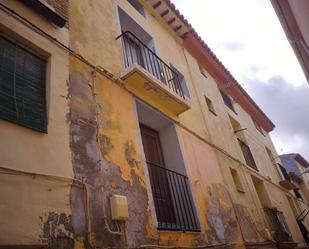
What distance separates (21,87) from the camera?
3.49 metres

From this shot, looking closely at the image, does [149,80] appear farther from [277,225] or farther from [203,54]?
[277,225]

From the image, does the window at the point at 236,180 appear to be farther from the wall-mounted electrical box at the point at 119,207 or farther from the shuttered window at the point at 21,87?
the shuttered window at the point at 21,87

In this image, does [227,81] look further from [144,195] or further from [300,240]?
[144,195]

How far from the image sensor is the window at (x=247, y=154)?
11.7m

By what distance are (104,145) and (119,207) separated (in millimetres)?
945

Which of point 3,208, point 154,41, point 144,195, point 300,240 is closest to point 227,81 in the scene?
point 154,41

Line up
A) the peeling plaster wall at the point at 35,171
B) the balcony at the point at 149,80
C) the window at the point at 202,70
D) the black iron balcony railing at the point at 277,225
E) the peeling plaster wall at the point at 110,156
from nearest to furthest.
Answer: the peeling plaster wall at the point at 35,171 → the peeling plaster wall at the point at 110,156 → the balcony at the point at 149,80 → the black iron balcony railing at the point at 277,225 → the window at the point at 202,70

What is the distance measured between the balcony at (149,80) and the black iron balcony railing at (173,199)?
1502mm

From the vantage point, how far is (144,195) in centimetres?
447

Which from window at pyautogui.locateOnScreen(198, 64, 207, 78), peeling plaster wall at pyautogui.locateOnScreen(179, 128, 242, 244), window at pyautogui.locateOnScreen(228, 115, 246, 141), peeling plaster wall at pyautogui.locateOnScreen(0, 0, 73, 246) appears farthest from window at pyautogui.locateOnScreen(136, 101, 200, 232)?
window at pyautogui.locateOnScreen(228, 115, 246, 141)

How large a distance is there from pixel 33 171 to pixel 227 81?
11879 mm

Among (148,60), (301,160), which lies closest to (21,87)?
A: (148,60)

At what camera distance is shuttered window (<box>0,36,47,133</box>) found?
3219 millimetres

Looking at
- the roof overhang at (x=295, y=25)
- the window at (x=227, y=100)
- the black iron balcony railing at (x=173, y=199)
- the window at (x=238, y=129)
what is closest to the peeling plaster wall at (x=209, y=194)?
the black iron balcony railing at (x=173, y=199)
